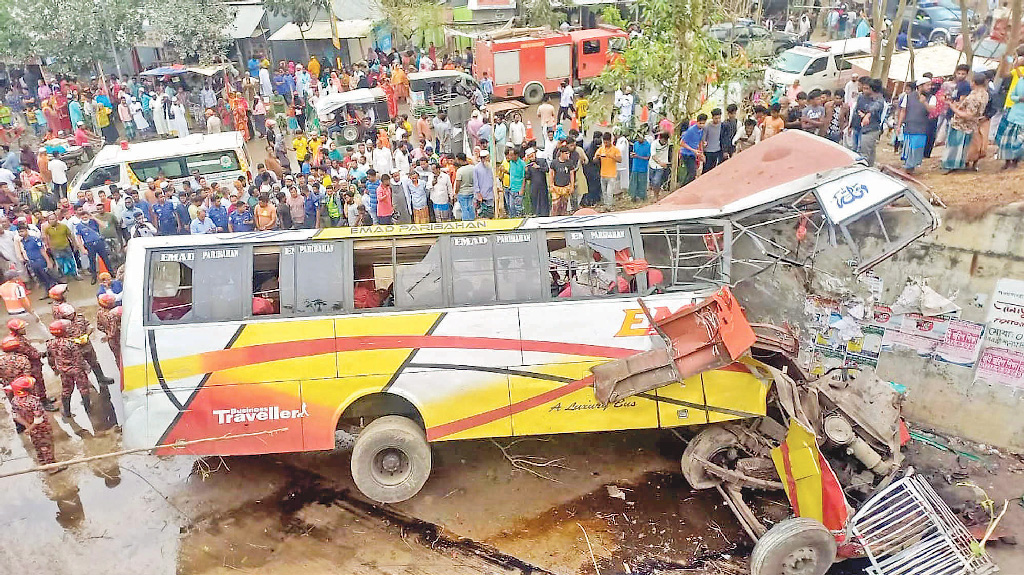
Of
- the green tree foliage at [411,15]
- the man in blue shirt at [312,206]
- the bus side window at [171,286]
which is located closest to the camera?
the bus side window at [171,286]

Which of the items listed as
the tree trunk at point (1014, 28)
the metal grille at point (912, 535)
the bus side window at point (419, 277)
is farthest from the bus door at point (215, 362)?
the tree trunk at point (1014, 28)

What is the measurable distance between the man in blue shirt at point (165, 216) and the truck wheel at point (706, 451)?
10.1 m

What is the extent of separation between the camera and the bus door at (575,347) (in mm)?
7547

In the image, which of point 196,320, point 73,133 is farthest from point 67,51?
point 196,320

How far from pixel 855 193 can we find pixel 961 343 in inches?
109

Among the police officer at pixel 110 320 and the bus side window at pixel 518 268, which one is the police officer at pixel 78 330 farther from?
the bus side window at pixel 518 268

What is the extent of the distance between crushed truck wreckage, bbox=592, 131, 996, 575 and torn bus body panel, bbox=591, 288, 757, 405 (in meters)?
0.01

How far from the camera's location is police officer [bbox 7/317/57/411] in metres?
9.27

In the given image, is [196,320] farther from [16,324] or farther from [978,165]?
[978,165]

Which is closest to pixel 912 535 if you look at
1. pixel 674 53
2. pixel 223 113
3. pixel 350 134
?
pixel 674 53

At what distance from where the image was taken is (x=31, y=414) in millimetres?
8570

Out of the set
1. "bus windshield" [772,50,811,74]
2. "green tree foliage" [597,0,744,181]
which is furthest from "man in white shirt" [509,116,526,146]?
"bus windshield" [772,50,811,74]

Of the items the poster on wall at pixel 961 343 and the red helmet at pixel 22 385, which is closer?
the red helmet at pixel 22 385

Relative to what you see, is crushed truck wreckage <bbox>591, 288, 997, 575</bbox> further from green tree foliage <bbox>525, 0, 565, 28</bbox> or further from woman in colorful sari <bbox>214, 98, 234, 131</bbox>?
green tree foliage <bbox>525, 0, 565, 28</bbox>
